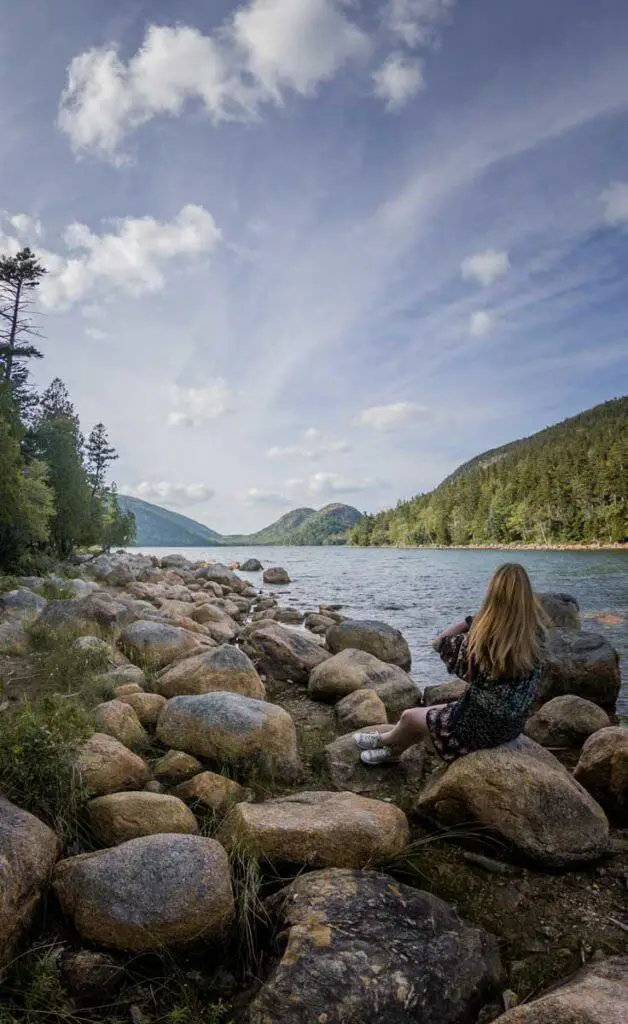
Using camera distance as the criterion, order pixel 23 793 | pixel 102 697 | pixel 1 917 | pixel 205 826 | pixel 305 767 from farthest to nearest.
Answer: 1. pixel 102 697
2. pixel 305 767
3. pixel 205 826
4. pixel 23 793
5. pixel 1 917

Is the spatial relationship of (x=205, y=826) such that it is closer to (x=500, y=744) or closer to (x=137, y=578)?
(x=500, y=744)

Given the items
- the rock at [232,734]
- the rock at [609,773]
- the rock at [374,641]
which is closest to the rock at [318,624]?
the rock at [374,641]

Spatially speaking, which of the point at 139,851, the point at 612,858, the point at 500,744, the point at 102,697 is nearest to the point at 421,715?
the point at 500,744

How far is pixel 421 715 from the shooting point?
16.0 ft

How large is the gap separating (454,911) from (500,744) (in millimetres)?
1437

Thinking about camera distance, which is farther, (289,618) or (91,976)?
(289,618)

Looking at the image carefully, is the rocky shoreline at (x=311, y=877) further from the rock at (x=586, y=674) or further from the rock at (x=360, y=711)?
the rock at (x=586, y=674)

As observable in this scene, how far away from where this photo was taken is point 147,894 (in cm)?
281

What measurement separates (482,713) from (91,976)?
3.18m

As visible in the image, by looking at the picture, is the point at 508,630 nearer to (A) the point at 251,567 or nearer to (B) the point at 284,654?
(B) the point at 284,654

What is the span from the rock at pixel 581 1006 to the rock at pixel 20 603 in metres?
11.3

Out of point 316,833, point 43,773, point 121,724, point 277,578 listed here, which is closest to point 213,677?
point 121,724

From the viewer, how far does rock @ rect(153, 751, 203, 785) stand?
4758 millimetres

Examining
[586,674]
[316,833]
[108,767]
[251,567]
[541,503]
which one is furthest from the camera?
[541,503]
